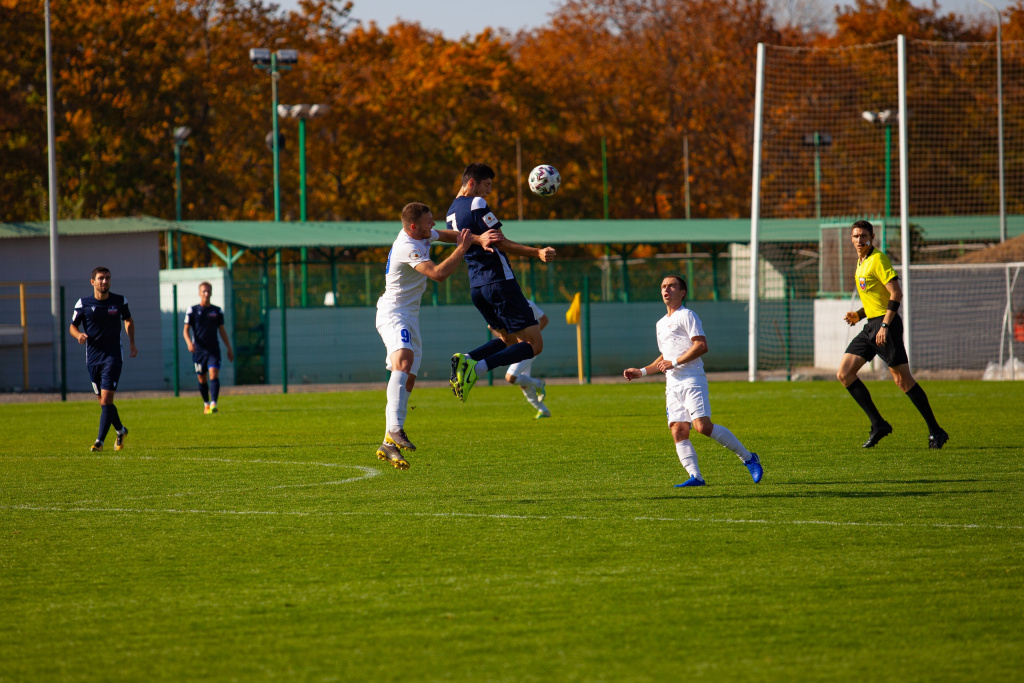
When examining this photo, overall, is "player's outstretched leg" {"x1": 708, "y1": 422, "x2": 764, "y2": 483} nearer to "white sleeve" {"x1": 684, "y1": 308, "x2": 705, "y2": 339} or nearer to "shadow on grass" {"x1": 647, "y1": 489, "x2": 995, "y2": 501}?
"shadow on grass" {"x1": 647, "y1": 489, "x2": 995, "y2": 501}

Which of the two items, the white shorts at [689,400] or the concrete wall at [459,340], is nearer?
the white shorts at [689,400]

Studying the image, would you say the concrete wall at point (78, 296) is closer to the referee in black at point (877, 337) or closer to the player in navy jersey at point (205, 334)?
the player in navy jersey at point (205, 334)

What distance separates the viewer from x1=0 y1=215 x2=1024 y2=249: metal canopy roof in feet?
92.7

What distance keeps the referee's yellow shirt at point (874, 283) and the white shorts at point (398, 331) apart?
4626 mm

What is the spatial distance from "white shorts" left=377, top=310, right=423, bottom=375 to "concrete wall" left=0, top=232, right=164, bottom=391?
16.8 metres

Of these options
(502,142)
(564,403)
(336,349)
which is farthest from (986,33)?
(564,403)

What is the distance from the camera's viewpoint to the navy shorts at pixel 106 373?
1194cm

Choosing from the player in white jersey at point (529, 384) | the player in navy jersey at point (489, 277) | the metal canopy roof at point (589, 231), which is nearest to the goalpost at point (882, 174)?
the metal canopy roof at point (589, 231)

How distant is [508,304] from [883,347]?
11.9 feet

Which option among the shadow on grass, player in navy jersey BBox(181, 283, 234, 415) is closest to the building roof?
player in navy jersey BBox(181, 283, 234, 415)

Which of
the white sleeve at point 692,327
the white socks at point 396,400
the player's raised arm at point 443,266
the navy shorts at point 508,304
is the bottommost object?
the white socks at point 396,400

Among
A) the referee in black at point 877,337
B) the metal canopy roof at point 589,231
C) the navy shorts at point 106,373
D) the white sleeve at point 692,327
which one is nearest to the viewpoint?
the white sleeve at point 692,327

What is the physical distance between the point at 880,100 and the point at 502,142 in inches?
537

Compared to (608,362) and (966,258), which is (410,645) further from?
(966,258)
